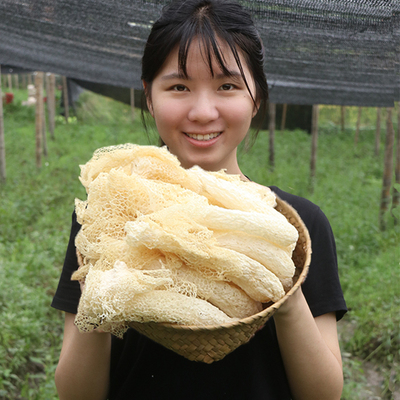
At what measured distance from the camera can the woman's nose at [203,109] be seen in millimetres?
1373

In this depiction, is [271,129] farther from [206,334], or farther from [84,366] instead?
[206,334]

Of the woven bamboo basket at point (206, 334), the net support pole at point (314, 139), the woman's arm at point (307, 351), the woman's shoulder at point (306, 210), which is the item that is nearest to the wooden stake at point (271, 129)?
the net support pole at point (314, 139)

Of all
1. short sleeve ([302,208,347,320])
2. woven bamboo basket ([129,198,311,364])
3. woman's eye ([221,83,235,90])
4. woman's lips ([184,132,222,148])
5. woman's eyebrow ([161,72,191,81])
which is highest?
woman's eyebrow ([161,72,191,81])

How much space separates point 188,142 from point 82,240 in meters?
0.53

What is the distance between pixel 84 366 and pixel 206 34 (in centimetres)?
120

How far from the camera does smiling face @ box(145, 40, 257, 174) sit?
54.6 inches

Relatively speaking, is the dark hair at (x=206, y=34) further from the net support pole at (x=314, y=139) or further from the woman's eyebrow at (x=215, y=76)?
the net support pole at (x=314, y=139)

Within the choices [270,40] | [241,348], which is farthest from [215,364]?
[270,40]

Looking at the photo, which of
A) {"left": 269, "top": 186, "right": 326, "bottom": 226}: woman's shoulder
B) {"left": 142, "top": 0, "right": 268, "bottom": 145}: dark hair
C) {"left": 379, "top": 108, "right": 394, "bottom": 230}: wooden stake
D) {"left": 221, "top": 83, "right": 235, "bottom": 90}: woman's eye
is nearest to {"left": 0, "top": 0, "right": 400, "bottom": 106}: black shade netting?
{"left": 142, "top": 0, "right": 268, "bottom": 145}: dark hair

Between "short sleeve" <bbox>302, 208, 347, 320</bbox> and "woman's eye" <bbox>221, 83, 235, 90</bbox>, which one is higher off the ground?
"woman's eye" <bbox>221, 83, 235, 90</bbox>

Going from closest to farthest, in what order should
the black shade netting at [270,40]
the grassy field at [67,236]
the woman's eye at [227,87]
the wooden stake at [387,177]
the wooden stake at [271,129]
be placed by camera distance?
the woman's eye at [227,87], the black shade netting at [270,40], the grassy field at [67,236], the wooden stake at [387,177], the wooden stake at [271,129]

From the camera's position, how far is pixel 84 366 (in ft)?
4.47

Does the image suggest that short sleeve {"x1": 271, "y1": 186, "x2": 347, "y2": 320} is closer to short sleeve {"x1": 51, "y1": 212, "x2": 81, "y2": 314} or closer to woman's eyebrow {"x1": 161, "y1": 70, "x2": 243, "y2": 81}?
woman's eyebrow {"x1": 161, "y1": 70, "x2": 243, "y2": 81}

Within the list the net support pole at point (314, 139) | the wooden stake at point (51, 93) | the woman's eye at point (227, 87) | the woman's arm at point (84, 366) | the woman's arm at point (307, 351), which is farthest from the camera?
the wooden stake at point (51, 93)
